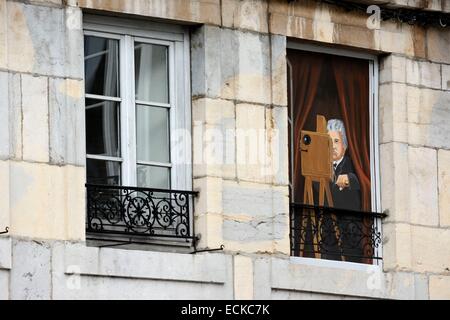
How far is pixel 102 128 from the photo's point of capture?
15711mm

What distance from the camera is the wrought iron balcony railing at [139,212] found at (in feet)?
50.8

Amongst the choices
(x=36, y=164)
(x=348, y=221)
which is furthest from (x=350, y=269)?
(x=36, y=164)

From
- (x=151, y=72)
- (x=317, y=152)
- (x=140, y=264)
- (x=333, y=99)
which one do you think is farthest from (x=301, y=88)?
(x=140, y=264)

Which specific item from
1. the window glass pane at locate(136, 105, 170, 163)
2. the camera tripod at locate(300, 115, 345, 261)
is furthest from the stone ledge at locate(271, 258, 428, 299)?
the window glass pane at locate(136, 105, 170, 163)

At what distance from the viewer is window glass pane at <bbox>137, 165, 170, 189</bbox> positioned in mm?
15859

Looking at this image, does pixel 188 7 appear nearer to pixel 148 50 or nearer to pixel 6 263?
pixel 148 50

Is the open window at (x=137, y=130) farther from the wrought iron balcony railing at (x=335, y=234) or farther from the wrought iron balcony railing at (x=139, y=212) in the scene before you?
the wrought iron balcony railing at (x=335, y=234)

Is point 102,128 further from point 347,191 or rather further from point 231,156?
point 347,191

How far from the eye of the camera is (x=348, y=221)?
16.8m

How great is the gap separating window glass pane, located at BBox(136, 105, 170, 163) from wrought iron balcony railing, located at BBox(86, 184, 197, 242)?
0.31 metres

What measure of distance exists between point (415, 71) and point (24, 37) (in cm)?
350

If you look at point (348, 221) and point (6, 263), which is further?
point (348, 221)

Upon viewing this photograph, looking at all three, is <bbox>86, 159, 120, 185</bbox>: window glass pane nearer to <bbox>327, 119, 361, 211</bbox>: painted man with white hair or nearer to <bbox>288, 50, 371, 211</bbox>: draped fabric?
<bbox>288, 50, 371, 211</bbox>: draped fabric

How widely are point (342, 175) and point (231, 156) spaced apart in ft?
4.06
